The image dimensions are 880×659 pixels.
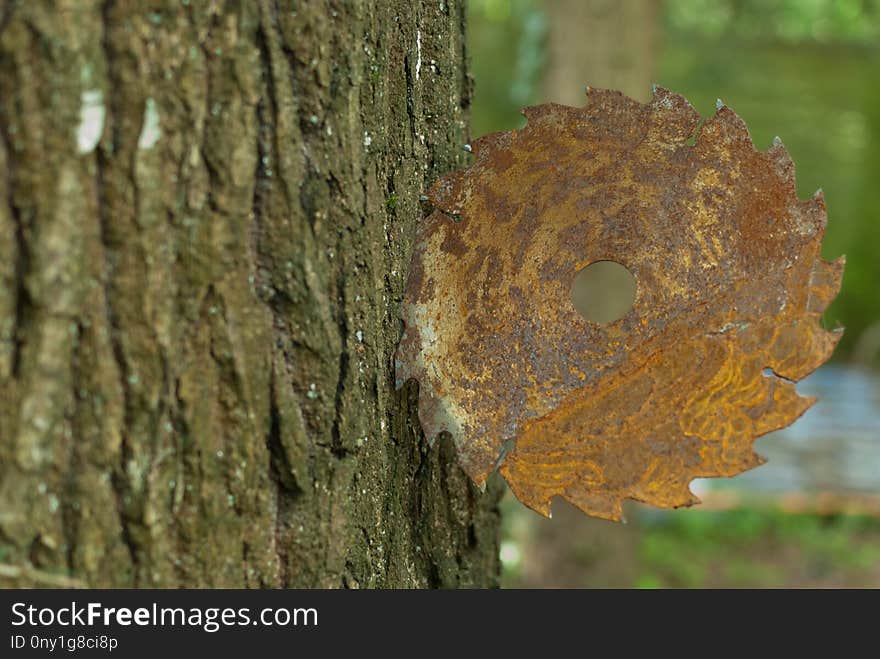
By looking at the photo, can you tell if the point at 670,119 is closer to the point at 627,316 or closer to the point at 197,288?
the point at 627,316

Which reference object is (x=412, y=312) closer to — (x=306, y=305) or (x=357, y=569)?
(x=306, y=305)

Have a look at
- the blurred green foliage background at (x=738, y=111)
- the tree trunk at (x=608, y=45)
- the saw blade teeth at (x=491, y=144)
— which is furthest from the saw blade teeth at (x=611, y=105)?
the tree trunk at (x=608, y=45)

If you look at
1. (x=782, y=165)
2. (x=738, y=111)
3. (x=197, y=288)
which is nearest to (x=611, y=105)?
(x=782, y=165)

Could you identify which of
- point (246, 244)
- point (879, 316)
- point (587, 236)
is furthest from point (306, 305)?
point (879, 316)

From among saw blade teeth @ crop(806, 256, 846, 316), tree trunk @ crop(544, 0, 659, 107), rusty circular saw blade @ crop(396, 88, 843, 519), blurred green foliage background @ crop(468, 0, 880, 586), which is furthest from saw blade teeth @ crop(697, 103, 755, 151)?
tree trunk @ crop(544, 0, 659, 107)

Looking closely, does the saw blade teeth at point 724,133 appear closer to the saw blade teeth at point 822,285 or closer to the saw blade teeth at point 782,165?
the saw blade teeth at point 782,165
